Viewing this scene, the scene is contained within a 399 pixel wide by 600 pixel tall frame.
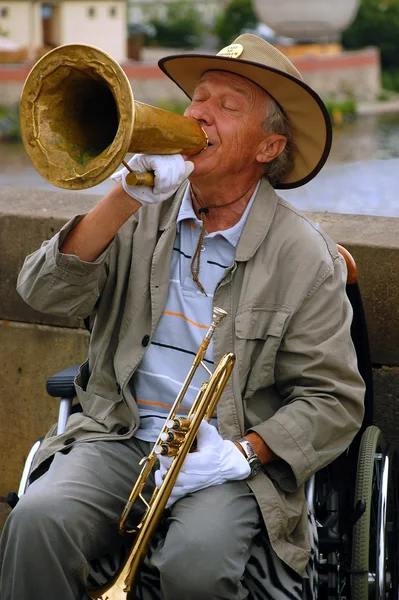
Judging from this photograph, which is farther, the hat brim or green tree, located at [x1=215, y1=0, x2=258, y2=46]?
green tree, located at [x1=215, y1=0, x2=258, y2=46]

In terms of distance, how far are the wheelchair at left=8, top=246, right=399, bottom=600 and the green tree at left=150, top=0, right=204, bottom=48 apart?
45.0 metres

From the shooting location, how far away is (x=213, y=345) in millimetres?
3092

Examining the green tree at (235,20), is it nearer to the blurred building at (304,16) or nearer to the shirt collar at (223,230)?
the blurred building at (304,16)

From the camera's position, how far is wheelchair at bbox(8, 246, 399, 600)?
2.99 meters

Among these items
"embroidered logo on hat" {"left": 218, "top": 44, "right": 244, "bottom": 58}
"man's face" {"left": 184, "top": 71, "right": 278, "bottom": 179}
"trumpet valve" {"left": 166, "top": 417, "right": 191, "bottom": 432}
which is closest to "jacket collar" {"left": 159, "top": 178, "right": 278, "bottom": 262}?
"man's face" {"left": 184, "top": 71, "right": 278, "bottom": 179}

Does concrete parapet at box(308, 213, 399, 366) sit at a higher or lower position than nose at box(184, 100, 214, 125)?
lower

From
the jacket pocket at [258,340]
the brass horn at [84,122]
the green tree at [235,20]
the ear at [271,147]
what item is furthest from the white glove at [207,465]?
the green tree at [235,20]

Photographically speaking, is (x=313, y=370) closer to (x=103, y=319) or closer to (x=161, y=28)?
(x=103, y=319)

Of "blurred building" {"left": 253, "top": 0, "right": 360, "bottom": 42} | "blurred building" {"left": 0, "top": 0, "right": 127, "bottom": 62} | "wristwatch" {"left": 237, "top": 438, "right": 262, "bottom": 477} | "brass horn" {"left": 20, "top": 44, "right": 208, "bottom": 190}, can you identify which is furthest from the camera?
"blurred building" {"left": 0, "top": 0, "right": 127, "bottom": 62}

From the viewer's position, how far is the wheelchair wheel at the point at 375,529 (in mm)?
2979

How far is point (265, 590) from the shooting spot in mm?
2873

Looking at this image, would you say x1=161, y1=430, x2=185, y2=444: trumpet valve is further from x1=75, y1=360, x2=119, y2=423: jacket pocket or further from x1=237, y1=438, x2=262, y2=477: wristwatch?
x1=75, y1=360, x2=119, y2=423: jacket pocket

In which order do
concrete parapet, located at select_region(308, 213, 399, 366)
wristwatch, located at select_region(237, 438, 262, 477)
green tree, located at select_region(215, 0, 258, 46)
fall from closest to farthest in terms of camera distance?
wristwatch, located at select_region(237, 438, 262, 477), concrete parapet, located at select_region(308, 213, 399, 366), green tree, located at select_region(215, 0, 258, 46)

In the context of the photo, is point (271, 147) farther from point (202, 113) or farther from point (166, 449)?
point (166, 449)
